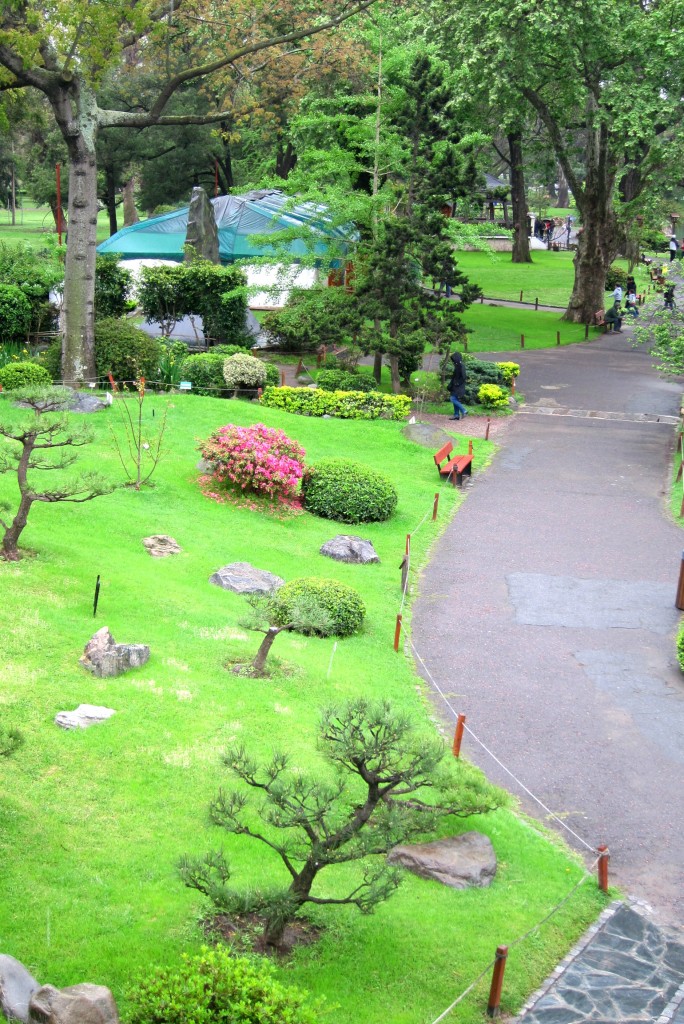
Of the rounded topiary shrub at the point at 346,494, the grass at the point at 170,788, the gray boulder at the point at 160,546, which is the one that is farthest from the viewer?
the rounded topiary shrub at the point at 346,494

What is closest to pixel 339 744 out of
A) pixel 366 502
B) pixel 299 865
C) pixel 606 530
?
pixel 299 865

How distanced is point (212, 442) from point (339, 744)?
12.8 m

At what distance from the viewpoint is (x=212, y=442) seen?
68.7 feet

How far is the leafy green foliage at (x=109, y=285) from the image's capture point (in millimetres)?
28875

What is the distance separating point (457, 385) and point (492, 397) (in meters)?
2.06

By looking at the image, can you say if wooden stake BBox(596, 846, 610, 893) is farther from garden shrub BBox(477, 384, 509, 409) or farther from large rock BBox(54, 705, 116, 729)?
garden shrub BBox(477, 384, 509, 409)

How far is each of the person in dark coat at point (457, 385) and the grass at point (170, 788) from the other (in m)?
12.0

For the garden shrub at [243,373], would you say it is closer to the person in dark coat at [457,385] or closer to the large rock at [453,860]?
the person in dark coat at [457,385]

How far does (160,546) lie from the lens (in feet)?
57.0

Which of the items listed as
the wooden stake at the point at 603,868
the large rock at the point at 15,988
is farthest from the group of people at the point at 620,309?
the large rock at the point at 15,988

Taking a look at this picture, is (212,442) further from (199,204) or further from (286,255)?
(199,204)

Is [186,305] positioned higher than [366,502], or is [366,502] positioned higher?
[186,305]

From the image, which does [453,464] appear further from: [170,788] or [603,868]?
[170,788]

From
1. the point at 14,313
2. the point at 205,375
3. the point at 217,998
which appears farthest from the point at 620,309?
the point at 217,998
